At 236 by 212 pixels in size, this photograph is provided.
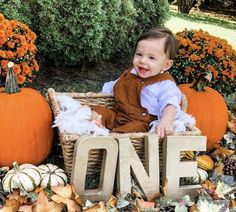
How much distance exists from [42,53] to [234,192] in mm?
2958

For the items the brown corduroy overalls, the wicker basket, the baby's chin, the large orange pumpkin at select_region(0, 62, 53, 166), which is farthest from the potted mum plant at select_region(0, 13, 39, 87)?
the baby's chin

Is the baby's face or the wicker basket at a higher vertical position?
the baby's face

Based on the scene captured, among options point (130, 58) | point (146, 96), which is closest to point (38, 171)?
point (146, 96)

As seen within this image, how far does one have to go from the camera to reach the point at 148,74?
10.6 ft

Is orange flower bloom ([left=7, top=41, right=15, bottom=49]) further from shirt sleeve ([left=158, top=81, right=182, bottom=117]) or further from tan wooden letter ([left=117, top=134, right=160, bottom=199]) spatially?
tan wooden letter ([left=117, top=134, right=160, bottom=199])

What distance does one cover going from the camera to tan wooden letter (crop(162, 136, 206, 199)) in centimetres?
281

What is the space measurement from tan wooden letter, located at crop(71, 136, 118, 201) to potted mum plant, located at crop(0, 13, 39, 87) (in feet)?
3.85

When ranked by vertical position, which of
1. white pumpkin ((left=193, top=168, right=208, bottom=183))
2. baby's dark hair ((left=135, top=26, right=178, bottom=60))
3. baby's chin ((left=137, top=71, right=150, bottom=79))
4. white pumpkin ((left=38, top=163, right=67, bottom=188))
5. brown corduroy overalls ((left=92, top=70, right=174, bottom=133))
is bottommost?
white pumpkin ((left=193, top=168, right=208, bottom=183))

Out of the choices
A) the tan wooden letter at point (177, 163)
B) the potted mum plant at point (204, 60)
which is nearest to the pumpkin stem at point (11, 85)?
the tan wooden letter at point (177, 163)

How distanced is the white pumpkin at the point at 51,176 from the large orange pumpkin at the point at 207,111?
1179 mm

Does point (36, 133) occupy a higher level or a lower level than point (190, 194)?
higher

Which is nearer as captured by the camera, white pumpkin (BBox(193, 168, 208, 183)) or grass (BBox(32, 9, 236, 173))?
white pumpkin (BBox(193, 168, 208, 183))

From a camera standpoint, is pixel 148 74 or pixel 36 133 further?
pixel 148 74

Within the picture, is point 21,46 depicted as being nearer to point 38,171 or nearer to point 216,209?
point 38,171
